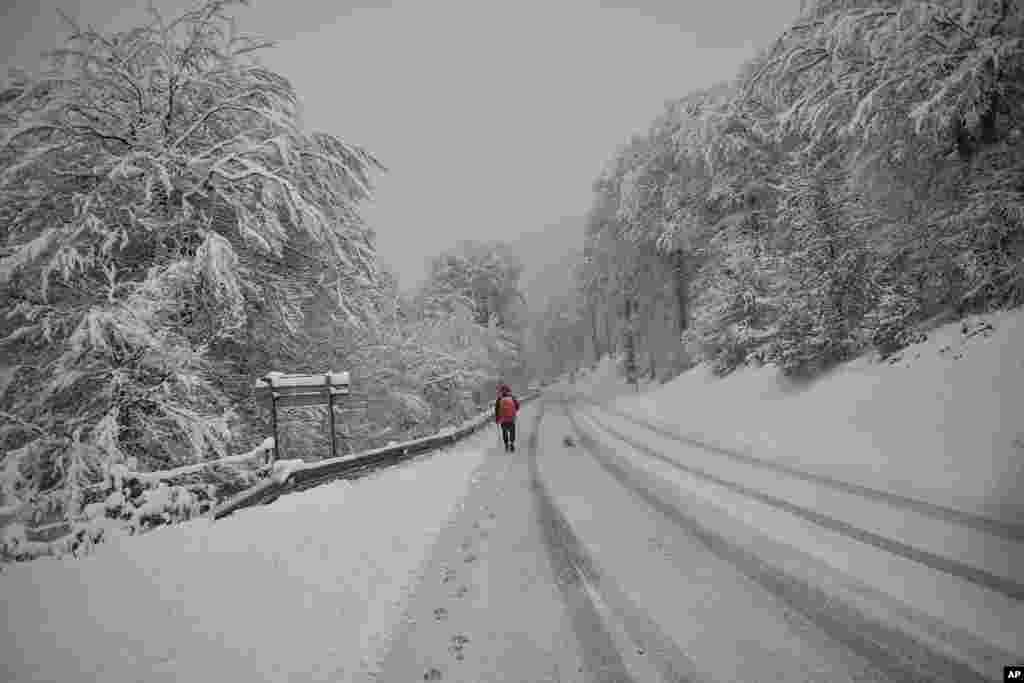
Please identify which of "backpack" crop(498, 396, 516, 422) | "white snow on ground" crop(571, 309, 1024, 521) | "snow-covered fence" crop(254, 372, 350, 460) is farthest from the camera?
"backpack" crop(498, 396, 516, 422)

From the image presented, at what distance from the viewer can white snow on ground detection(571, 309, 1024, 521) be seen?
201 inches

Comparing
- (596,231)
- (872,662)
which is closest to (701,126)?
(596,231)

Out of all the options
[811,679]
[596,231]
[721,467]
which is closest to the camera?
[811,679]

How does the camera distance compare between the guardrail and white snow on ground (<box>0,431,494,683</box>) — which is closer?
white snow on ground (<box>0,431,494,683</box>)

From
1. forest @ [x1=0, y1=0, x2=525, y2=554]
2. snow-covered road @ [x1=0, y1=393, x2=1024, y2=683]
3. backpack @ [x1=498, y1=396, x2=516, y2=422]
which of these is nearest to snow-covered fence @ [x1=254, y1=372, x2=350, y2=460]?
forest @ [x1=0, y1=0, x2=525, y2=554]

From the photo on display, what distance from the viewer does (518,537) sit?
4988 millimetres

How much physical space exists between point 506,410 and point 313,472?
562 cm

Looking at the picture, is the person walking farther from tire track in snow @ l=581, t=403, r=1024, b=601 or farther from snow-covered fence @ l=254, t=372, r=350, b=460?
tire track in snow @ l=581, t=403, r=1024, b=601

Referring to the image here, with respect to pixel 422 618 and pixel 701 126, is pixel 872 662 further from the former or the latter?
pixel 701 126

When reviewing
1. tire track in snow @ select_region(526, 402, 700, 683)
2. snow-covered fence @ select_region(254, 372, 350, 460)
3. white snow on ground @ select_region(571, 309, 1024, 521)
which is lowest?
tire track in snow @ select_region(526, 402, 700, 683)

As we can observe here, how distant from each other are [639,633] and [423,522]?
140 inches

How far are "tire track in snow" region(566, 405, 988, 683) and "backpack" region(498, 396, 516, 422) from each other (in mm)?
7353

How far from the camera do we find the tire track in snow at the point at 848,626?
7.73ft

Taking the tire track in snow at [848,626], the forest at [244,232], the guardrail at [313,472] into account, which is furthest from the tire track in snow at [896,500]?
the guardrail at [313,472]
